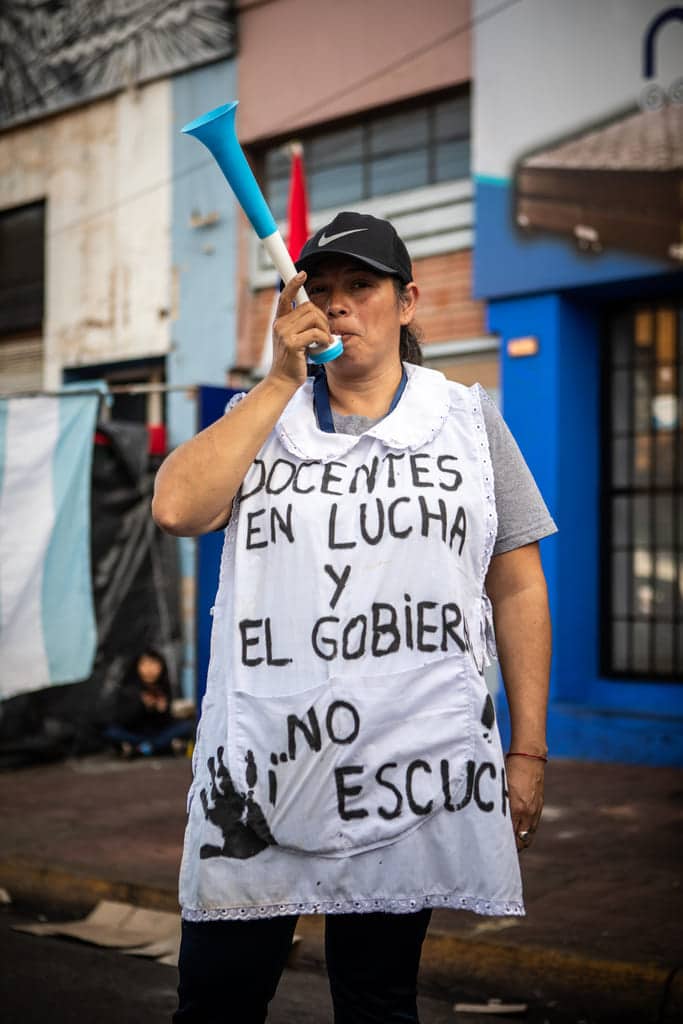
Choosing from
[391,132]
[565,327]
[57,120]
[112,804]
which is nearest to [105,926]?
[112,804]

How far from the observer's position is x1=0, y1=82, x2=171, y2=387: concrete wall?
37.7 ft

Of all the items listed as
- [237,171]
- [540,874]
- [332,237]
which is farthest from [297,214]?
[237,171]

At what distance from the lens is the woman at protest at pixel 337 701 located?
220cm

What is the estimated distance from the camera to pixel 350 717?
86.4 inches

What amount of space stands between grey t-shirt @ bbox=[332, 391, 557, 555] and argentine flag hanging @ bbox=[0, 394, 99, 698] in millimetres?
6641

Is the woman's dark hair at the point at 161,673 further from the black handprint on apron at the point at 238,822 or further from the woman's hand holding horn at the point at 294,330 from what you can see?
the woman's hand holding horn at the point at 294,330

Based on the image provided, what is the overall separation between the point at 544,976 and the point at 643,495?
5.15 m

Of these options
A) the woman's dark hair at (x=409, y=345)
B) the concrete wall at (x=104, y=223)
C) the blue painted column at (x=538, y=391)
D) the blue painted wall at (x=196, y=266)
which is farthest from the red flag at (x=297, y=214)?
the woman's dark hair at (x=409, y=345)

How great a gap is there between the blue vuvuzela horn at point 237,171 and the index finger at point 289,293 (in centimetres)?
2

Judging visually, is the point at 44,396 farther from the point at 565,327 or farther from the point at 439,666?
the point at 439,666

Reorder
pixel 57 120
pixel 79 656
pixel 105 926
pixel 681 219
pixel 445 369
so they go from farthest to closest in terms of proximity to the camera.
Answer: pixel 57 120, pixel 445 369, pixel 79 656, pixel 681 219, pixel 105 926

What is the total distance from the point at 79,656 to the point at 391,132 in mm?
4887

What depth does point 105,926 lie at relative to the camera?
5203mm

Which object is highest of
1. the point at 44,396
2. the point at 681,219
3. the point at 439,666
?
the point at 681,219
